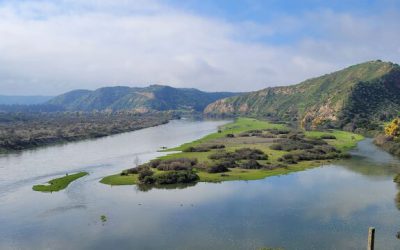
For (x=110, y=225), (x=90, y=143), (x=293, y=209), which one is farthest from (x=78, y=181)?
(x=90, y=143)

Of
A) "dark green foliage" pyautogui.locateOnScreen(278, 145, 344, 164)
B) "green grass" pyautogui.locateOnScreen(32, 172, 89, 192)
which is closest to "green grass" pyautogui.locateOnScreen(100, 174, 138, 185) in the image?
"green grass" pyautogui.locateOnScreen(32, 172, 89, 192)

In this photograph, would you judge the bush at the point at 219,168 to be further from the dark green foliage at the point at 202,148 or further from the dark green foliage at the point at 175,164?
the dark green foliage at the point at 202,148

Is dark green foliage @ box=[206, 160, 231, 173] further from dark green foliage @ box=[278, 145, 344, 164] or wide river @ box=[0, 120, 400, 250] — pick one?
dark green foliage @ box=[278, 145, 344, 164]

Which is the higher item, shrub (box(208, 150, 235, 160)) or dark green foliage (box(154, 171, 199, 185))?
shrub (box(208, 150, 235, 160))

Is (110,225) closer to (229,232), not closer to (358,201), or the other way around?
(229,232)

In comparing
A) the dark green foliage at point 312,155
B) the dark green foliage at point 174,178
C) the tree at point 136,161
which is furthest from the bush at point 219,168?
the tree at point 136,161

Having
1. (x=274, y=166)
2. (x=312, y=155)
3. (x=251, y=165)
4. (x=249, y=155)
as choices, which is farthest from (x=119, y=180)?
(x=312, y=155)
